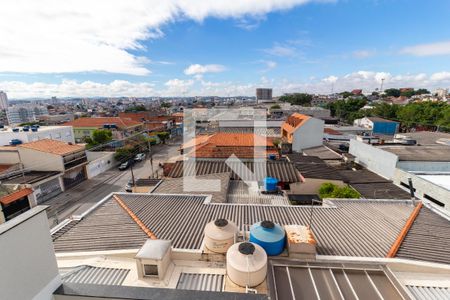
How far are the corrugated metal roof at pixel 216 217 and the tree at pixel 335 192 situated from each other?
7.85ft

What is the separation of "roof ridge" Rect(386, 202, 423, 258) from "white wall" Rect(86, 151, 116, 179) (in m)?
33.6

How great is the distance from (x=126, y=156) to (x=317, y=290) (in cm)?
3738

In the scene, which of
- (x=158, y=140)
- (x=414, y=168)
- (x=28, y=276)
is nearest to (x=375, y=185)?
(x=414, y=168)

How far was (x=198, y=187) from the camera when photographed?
54.2 feet

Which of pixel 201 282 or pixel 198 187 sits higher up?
pixel 201 282

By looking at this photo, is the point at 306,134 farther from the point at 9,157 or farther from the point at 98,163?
the point at 9,157

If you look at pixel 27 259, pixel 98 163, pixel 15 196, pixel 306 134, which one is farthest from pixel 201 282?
pixel 98 163

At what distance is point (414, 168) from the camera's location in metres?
21.6

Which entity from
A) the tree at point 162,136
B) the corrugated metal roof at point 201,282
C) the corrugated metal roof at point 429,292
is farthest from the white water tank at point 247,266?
the tree at point 162,136

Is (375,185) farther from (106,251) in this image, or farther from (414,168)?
(106,251)

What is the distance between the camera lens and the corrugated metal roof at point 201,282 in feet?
21.5

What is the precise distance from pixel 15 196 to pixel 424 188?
3646cm

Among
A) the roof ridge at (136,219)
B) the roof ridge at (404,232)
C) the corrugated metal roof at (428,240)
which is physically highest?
the roof ridge at (136,219)

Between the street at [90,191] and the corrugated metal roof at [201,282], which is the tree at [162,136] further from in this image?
the corrugated metal roof at [201,282]
